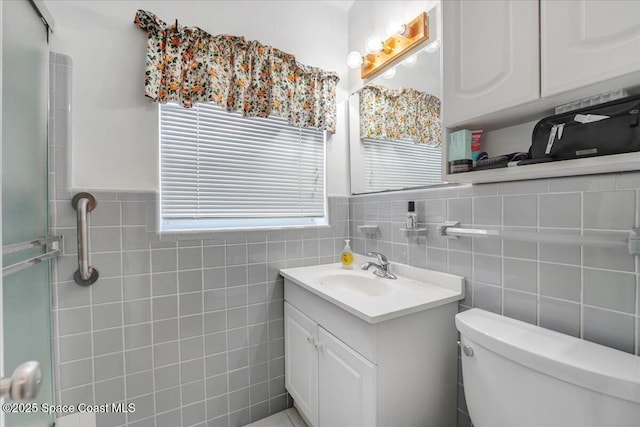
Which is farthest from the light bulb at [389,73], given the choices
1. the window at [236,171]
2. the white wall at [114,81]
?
the white wall at [114,81]

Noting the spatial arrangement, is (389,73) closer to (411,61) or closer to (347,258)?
(411,61)

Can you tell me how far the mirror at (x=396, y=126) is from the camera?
4.38 ft

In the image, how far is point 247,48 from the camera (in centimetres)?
151

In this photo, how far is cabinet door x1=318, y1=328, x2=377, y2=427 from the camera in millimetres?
966

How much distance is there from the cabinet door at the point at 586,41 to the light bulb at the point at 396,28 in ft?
2.58

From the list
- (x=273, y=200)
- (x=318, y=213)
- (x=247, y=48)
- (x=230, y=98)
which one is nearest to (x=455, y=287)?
(x=318, y=213)

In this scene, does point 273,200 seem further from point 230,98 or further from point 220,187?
point 230,98

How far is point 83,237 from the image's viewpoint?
1.16 m

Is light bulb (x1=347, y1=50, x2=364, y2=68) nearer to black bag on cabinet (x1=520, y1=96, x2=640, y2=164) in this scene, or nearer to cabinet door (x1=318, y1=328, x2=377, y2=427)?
black bag on cabinet (x1=520, y1=96, x2=640, y2=164)

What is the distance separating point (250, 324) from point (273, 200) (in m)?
0.73

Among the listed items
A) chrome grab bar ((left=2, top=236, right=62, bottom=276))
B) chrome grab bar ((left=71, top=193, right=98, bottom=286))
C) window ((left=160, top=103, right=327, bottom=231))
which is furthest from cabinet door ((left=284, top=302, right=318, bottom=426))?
chrome grab bar ((left=2, top=236, right=62, bottom=276))

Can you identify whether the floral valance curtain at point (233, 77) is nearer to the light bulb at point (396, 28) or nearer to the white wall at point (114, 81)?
the white wall at point (114, 81)

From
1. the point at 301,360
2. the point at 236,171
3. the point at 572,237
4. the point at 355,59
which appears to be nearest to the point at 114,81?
the point at 236,171

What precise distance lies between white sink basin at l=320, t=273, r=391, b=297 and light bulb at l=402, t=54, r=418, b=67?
3.77 feet
